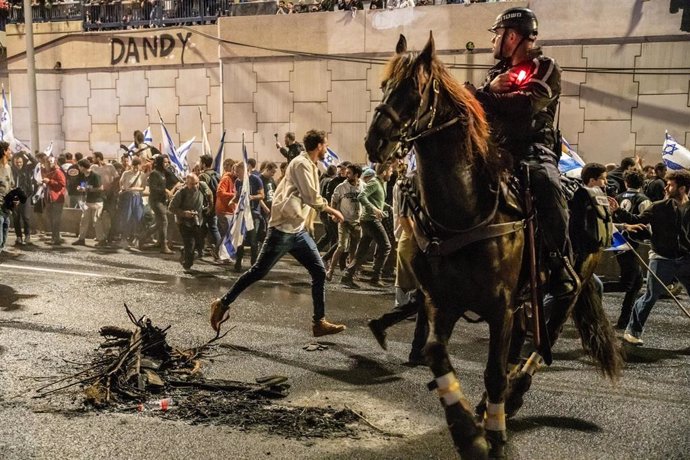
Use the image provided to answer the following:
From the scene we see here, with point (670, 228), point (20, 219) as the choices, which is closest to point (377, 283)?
point (670, 228)

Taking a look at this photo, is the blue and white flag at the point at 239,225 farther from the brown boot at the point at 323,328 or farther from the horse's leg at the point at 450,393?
the horse's leg at the point at 450,393

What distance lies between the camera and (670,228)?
7551 millimetres

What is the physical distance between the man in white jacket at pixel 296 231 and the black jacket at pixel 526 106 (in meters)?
2.66

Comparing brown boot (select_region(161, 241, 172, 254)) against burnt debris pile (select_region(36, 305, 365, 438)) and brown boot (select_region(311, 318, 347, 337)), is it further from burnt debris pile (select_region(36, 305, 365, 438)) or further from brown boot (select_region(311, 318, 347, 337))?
burnt debris pile (select_region(36, 305, 365, 438))

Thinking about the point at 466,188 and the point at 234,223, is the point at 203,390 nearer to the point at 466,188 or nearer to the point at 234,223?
the point at 466,188

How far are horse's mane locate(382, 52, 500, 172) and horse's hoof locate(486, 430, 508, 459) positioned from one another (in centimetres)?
165

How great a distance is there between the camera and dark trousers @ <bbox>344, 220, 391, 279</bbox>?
11.1 metres

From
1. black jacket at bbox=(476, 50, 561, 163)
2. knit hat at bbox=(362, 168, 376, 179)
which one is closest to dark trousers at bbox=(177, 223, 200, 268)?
knit hat at bbox=(362, 168, 376, 179)

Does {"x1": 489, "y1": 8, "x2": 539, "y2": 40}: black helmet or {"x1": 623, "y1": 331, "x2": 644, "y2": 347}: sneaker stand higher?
{"x1": 489, "y1": 8, "x2": 539, "y2": 40}: black helmet

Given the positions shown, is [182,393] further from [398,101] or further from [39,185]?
[39,185]

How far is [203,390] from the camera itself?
5.63 m

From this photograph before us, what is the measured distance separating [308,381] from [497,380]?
85.0 inches

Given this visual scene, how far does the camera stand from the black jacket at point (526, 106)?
4.47m

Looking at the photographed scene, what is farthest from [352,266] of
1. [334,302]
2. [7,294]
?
[7,294]
